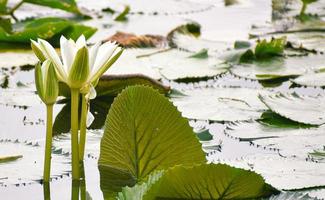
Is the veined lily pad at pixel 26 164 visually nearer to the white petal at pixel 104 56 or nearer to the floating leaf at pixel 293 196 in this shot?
the white petal at pixel 104 56

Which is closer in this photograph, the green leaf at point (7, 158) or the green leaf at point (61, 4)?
the green leaf at point (7, 158)

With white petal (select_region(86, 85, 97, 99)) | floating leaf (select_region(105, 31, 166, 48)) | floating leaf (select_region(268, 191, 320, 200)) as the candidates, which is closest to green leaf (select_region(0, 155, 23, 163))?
white petal (select_region(86, 85, 97, 99))

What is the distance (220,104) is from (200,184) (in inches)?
24.2

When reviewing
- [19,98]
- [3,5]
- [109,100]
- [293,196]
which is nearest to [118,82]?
[109,100]

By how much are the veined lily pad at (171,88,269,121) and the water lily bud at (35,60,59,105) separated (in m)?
0.51

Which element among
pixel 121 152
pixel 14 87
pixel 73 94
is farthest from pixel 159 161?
pixel 14 87

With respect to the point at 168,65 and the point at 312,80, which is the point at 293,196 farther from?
the point at 168,65

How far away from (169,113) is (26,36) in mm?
1010

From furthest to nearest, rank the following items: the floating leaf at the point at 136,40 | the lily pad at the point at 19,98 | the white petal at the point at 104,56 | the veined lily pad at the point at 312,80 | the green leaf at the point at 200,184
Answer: the floating leaf at the point at 136,40
the veined lily pad at the point at 312,80
the lily pad at the point at 19,98
the white petal at the point at 104,56
the green leaf at the point at 200,184

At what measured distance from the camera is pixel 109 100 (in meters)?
1.89

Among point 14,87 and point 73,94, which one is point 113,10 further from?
point 73,94

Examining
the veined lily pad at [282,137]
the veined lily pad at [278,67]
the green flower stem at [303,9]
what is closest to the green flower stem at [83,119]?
the veined lily pad at [282,137]

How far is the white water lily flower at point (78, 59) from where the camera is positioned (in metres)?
1.29

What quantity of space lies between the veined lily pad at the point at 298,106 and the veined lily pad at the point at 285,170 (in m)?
0.22
